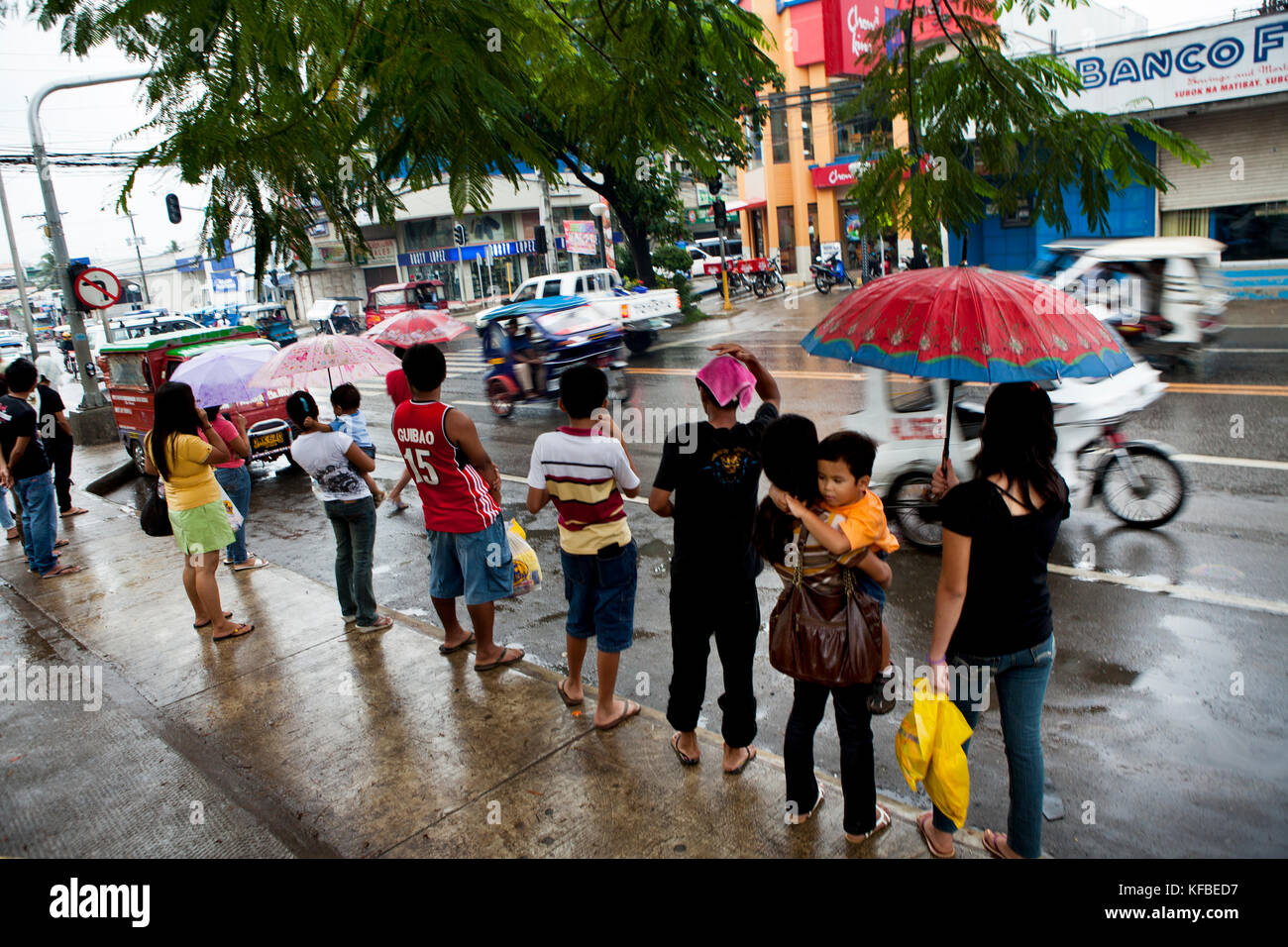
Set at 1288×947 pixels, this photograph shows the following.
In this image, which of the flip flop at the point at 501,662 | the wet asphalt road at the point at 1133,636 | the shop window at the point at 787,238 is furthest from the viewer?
the shop window at the point at 787,238

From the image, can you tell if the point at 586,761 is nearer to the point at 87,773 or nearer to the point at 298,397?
the point at 87,773

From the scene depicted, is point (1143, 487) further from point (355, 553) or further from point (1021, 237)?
point (1021, 237)

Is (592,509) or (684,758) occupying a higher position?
(592,509)

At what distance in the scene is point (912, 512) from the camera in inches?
264

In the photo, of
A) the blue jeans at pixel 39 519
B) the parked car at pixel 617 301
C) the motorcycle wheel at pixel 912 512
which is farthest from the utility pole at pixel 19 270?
the motorcycle wheel at pixel 912 512

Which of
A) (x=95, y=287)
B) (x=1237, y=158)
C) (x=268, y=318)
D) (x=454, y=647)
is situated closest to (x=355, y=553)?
(x=454, y=647)

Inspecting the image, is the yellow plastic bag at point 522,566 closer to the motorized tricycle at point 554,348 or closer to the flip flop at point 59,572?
the flip flop at point 59,572

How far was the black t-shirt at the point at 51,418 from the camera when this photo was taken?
9.03 m

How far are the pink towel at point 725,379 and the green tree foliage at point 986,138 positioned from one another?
155cm

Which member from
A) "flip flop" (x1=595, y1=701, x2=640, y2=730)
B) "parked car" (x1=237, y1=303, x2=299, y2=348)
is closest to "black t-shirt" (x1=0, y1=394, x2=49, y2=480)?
"flip flop" (x1=595, y1=701, x2=640, y2=730)

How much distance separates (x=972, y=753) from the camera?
409cm

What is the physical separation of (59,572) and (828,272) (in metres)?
24.4
